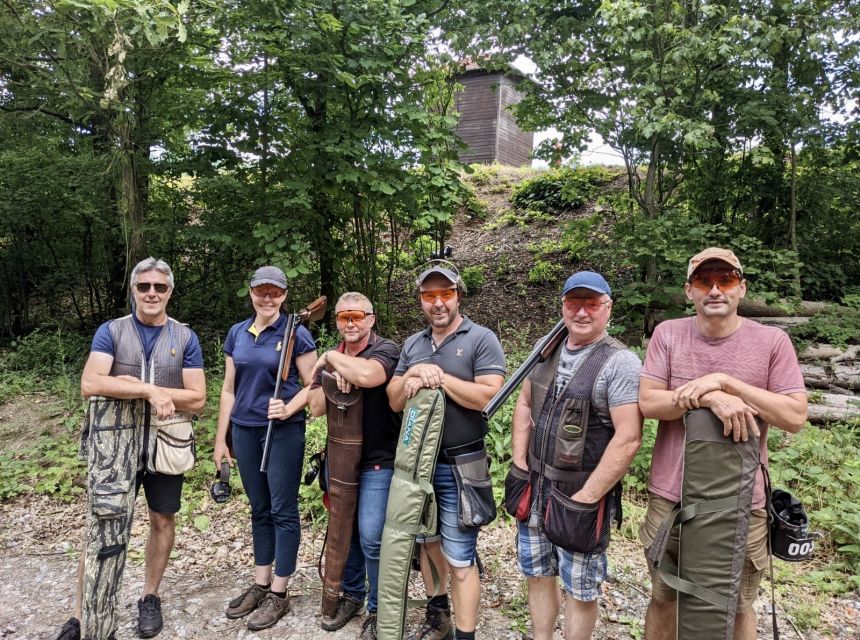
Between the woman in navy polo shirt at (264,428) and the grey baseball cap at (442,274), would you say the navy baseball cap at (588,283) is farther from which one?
the woman in navy polo shirt at (264,428)

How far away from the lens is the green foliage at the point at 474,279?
35.0 feet

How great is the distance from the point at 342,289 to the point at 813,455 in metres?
6.62

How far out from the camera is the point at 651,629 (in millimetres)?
2512

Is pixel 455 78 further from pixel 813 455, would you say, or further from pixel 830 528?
pixel 830 528

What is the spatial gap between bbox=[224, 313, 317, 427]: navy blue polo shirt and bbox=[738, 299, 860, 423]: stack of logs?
18.7ft

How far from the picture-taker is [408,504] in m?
2.73

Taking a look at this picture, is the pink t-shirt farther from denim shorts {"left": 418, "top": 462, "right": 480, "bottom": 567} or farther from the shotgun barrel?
the shotgun barrel

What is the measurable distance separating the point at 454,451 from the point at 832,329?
275 inches

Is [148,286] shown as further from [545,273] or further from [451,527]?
[545,273]

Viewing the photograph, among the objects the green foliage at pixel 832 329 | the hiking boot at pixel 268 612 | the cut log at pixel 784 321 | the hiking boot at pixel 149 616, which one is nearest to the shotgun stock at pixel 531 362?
the hiking boot at pixel 268 612

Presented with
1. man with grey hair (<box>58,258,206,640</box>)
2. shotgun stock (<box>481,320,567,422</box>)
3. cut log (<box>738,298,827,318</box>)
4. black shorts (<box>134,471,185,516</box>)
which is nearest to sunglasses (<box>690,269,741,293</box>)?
shotgun stock (<box>481,320,567,422</box>)

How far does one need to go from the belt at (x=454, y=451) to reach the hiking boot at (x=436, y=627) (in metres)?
0.99

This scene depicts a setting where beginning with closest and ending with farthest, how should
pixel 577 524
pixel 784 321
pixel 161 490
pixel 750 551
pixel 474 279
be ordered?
1. pixel 750 551
2. pixel 577 524
3. pixel 161 490
4. pixel 784 321
5. pixel 474 279

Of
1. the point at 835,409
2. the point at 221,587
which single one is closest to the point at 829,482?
the point at 835,409
